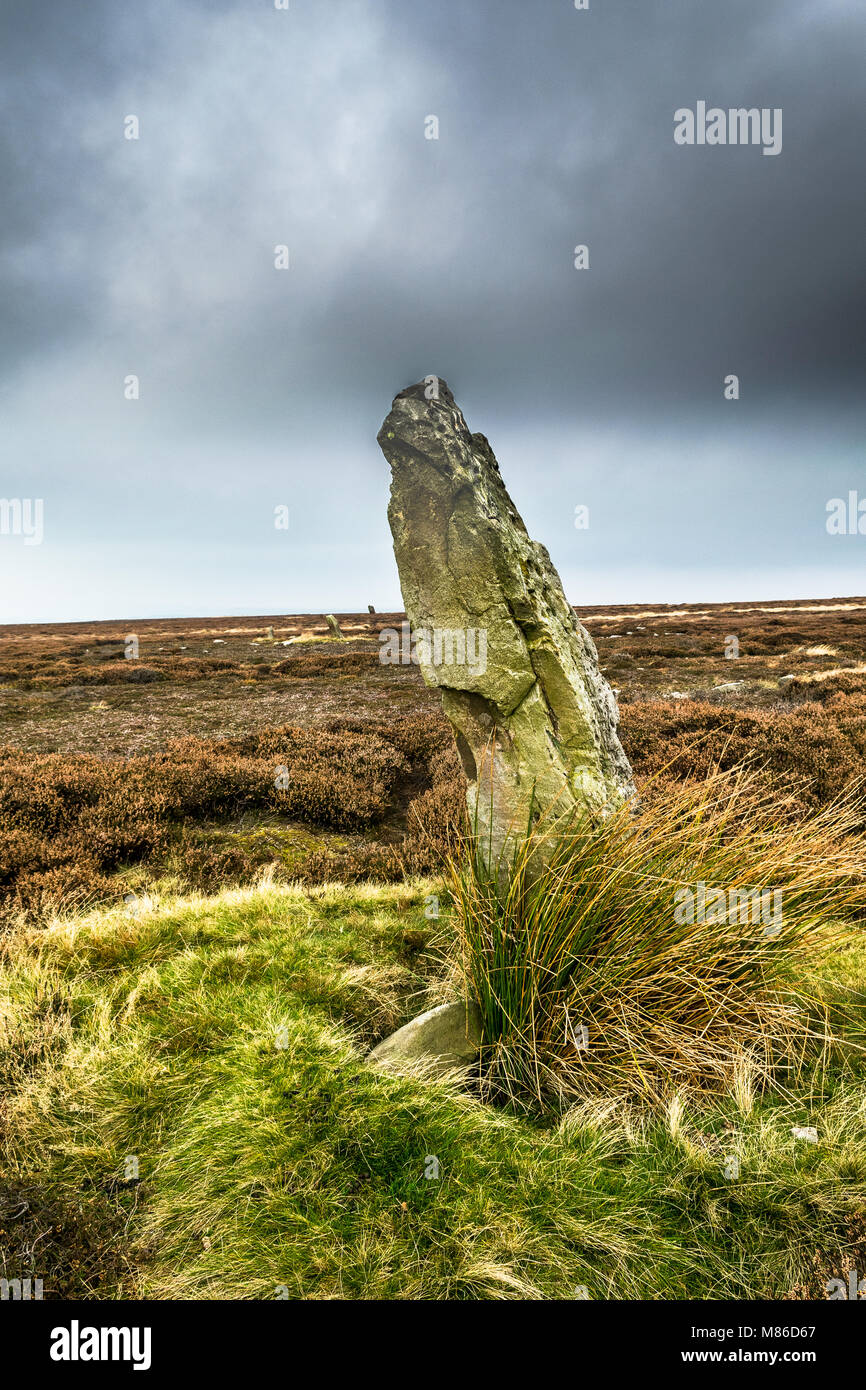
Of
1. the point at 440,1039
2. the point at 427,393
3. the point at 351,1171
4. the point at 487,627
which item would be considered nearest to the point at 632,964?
the point at 440,1039

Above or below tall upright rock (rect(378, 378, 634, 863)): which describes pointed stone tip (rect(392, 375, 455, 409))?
above

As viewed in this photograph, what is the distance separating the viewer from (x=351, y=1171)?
108 inches

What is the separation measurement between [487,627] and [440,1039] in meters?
2.47

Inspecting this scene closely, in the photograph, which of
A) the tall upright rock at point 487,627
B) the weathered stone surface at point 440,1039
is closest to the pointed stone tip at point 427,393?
the tall upright rock at point 487,627

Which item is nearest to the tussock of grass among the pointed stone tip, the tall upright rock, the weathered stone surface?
the weathered stone surface

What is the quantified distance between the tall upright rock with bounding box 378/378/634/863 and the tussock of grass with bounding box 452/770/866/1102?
380mm

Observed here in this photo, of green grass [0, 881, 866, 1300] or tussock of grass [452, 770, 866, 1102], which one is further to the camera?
tussock of grass [452, 770, 866, 1102]

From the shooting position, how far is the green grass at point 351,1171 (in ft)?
7.79

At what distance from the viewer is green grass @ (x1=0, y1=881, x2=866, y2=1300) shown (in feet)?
7.79

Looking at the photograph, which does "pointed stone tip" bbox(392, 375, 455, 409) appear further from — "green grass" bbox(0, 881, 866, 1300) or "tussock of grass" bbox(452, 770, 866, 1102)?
Result: "green grass" bbox(0, 881, 866, 1300)

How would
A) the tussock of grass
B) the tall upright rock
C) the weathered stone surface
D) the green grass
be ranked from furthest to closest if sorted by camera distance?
the tall upright rock < the weathered stone surface < the tussock of grass < the green grass

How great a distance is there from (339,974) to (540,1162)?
199 centimetres
